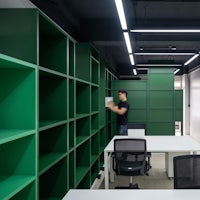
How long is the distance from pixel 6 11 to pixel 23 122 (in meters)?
1.02

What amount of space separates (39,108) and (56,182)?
36.7 inches

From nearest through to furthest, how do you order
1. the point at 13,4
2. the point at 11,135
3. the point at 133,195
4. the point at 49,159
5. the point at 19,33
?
the point at 11,135 → the point at 133,195 → the point at 19,33 → the point at 13,4 → the point at 49,159

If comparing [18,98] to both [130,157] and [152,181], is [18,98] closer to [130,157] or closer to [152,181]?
[130,157]

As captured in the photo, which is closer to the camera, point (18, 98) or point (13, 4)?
point (18, 98)

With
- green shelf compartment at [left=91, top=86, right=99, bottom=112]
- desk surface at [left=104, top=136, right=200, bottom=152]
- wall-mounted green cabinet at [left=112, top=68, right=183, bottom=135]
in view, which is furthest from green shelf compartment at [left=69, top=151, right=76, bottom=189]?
wall-mounted green cabinet at [left=112, top=68, right=183, bottom=135]

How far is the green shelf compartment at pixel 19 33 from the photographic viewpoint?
2.62 metres

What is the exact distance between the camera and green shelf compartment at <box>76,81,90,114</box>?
16.8 ft

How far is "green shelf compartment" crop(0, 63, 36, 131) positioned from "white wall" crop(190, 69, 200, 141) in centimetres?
994

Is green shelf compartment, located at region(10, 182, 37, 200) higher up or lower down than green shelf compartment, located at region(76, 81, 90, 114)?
lower down

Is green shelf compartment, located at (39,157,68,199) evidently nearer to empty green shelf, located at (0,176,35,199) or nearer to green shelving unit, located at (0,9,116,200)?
green shelving unit, located at (0,9,116,200)

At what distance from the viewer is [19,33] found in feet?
8.70

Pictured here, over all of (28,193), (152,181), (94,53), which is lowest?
(152,181)

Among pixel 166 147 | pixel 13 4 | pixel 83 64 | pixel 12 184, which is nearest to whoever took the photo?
pixel 12 184

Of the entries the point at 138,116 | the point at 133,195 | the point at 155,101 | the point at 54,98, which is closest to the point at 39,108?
the point at 54,98
